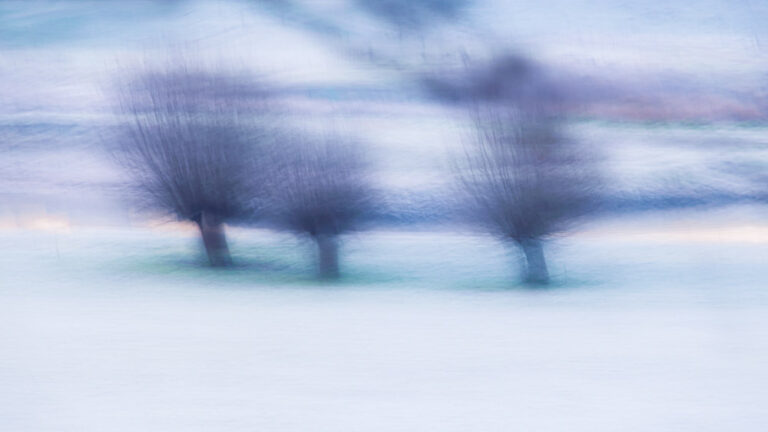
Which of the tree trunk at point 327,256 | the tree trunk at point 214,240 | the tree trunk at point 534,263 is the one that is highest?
the tree trunk at point 214,240

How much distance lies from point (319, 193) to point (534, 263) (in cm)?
157

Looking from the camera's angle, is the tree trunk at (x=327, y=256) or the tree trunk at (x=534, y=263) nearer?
the tree trunk at (x=534, y=263)

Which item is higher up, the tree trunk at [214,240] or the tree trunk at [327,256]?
the tree trunk at [214,240]

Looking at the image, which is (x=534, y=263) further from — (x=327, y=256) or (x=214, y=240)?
(x=214, y=240)

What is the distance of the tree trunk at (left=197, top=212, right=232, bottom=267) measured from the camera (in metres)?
5.48

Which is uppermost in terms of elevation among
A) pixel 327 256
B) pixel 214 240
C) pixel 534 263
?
pixel 214 240

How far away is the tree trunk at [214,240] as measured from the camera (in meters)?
5.48

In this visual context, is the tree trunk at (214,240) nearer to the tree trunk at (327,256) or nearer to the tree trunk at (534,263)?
the tree trunk at (327,256)

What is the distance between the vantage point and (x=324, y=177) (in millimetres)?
6125

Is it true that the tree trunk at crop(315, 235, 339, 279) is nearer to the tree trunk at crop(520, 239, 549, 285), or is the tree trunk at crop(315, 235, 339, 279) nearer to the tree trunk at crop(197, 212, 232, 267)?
the tree trunk at crop(197, 212, 232, 267)

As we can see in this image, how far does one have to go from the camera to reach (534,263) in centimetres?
561

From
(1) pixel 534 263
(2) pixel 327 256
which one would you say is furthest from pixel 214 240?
(1) pixel 534 263

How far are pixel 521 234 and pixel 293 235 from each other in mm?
1519

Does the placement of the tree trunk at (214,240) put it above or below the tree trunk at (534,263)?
above
